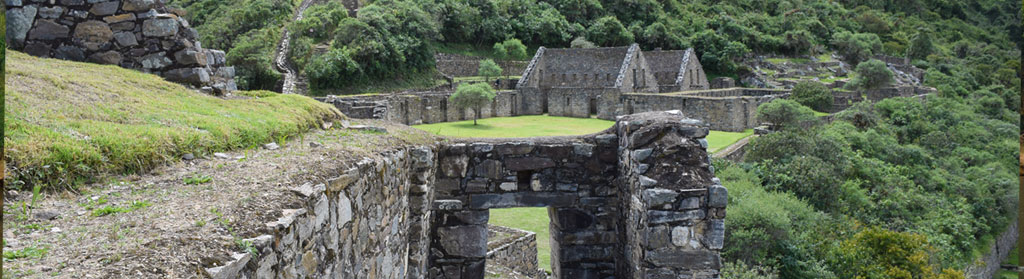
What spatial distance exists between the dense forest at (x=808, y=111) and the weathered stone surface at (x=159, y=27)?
30.7ft

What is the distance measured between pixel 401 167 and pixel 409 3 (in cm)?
4505

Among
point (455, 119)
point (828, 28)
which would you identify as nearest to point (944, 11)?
point (828, 28)

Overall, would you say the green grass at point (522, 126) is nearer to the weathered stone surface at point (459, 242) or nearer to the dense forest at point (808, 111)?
the dense forest at point (808, 111)

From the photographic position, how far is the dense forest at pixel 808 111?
15875 millimetres

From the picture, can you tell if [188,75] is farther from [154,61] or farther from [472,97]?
[472,97]

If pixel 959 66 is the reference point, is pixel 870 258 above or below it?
below

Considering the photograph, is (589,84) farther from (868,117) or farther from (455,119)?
(868,117)

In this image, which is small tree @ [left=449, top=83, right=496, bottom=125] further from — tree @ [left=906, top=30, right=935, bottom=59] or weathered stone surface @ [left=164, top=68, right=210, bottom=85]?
tree @ [left=906, top=30, right=935, bottom=59]

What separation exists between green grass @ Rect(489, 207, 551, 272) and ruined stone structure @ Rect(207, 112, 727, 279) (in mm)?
5872

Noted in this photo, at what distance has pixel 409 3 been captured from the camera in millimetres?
49406

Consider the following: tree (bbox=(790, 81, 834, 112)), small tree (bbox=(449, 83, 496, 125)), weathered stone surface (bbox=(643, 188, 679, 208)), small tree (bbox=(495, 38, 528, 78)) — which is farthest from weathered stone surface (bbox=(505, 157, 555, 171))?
small tree (bbox=(495, 38, 528, 78))

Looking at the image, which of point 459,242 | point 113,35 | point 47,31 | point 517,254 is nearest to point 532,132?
point 517,254

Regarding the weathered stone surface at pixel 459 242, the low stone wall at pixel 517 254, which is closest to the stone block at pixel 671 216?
the weathered stone surface at pixel 459 242

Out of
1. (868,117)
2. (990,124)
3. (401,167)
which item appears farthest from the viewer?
(990,124)
